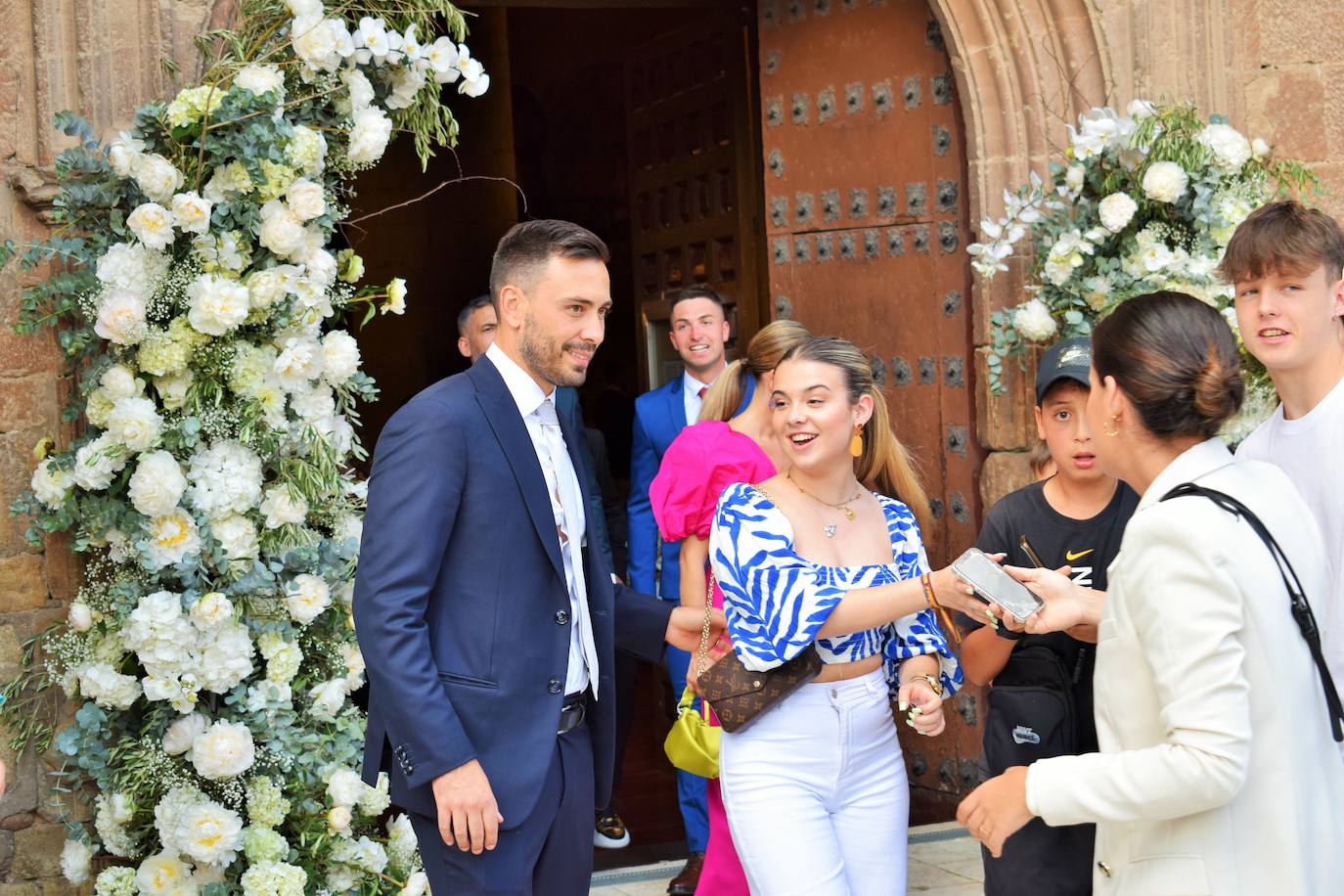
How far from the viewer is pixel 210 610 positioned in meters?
3.82

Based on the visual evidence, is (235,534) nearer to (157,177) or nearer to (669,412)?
(157,177)

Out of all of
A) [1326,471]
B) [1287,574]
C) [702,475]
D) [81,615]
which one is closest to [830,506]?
[702,475]

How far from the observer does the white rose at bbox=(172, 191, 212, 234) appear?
3.80 m

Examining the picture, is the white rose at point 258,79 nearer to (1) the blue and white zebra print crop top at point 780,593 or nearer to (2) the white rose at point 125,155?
(2) the white rose at point 125,155

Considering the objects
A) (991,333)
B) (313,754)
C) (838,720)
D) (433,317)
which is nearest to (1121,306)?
(838,720)

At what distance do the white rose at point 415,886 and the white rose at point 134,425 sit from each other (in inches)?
58.9

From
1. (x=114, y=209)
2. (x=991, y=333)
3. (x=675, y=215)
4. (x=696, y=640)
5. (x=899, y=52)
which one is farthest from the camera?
(x=675, y=215)

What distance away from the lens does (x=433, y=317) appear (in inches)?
421

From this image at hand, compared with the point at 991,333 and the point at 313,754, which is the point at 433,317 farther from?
the point at 313,754

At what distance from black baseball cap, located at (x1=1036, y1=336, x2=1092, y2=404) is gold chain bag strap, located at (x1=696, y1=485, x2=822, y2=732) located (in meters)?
0.80

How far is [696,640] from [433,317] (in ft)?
25.9

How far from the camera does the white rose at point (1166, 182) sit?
15.0 ft

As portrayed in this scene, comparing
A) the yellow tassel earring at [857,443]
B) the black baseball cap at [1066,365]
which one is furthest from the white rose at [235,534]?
the black baseball cap at [1066,365]

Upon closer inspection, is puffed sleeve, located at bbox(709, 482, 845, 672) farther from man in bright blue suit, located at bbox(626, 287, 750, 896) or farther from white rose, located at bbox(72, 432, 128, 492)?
man in bright blue suit, located at bbox(626, 287, 750, 896)
